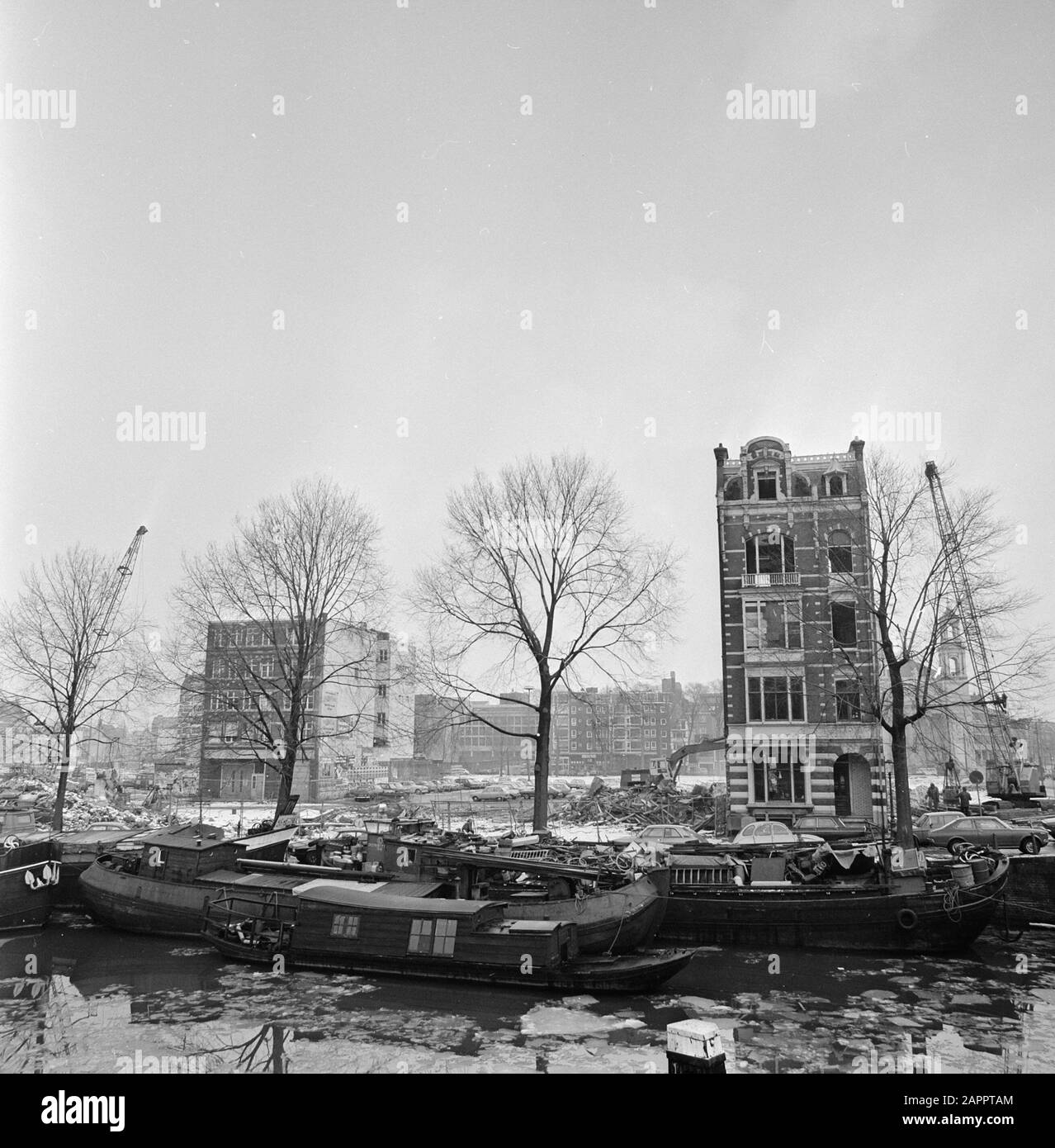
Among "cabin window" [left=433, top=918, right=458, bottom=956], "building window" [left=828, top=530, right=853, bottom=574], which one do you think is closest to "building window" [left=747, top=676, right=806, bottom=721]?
"building window" [left=828, top=530, right=853, bottom=574]

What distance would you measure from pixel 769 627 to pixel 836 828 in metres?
10.5

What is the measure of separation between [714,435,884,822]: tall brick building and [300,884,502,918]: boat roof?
2429cm

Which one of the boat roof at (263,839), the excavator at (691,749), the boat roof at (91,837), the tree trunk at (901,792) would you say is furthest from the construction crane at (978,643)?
the boat roof at (91,837)

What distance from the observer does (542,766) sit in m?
33.8

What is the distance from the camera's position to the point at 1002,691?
32.2m

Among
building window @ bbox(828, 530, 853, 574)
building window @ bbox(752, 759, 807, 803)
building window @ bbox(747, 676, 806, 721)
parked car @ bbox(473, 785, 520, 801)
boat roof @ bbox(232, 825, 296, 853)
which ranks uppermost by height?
building window @ bbox(828, 530, 853, 574)

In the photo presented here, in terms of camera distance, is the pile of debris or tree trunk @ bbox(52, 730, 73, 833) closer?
tree trunk @ bbox(52, 730, 73, 833)

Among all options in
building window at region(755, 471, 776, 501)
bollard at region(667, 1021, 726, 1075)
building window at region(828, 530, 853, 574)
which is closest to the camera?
bollard at region(667, 1021, 726, 1075)

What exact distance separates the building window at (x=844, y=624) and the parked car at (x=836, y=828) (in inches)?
349

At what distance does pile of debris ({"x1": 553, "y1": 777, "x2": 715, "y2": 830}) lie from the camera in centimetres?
4456

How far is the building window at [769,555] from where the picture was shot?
42.2m

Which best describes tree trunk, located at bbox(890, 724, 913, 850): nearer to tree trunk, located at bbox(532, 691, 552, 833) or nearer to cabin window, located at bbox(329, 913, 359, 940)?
tree trunk, located at bbox(532, 691, 552, 833)
